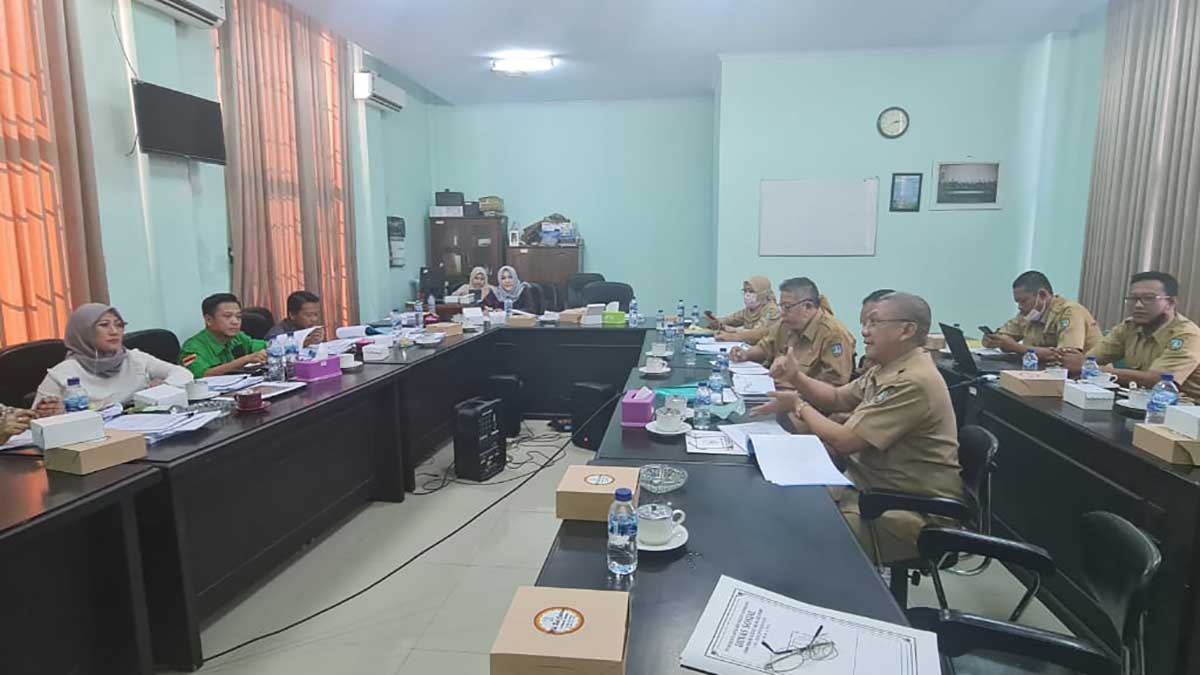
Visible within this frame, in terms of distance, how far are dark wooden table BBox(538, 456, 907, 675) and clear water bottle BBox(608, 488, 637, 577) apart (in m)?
0.02

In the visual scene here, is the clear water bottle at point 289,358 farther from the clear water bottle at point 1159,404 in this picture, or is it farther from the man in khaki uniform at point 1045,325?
the man in khaki uniform at point 1045,325

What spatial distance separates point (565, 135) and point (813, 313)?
16.1 feet

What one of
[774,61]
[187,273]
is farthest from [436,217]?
[774,61]

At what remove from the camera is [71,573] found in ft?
5.77

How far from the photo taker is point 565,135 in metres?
7.30

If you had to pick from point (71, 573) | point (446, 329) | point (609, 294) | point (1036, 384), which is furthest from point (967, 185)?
point (71, 573)

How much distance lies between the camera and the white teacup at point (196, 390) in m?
2.49

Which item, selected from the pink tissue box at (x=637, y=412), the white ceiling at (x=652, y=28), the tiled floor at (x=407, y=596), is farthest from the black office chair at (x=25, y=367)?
the white ceiling at (x=652, y=28)

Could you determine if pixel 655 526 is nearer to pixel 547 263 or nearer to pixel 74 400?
pixel 74 400

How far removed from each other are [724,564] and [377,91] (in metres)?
5.87

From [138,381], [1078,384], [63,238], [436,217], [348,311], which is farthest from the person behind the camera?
[436,217]

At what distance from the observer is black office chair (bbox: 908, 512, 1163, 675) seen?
120 cm

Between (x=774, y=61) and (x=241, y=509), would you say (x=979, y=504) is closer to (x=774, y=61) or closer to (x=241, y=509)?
(x=241, y=509)

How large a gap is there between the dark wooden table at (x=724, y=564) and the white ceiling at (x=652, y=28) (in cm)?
395
